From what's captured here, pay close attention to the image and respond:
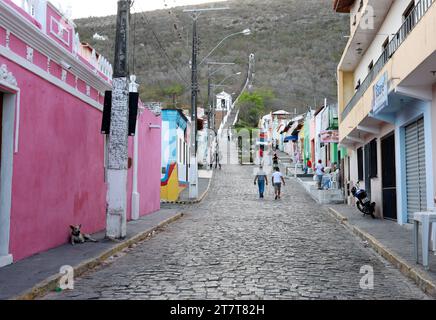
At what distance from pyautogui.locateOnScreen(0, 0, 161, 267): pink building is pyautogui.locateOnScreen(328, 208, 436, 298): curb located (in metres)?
5.50

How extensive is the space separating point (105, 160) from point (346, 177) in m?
13.3

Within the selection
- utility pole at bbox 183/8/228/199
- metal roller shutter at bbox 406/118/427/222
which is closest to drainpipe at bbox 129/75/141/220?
utility pole at bbox 183/8/228/199

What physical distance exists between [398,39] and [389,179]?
14.9 ft

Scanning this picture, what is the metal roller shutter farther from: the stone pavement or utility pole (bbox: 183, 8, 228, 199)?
utility pole (bbox: 183, 8, 228, 199)

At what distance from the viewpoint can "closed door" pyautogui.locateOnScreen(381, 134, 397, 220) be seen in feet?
47.2

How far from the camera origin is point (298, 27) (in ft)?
344

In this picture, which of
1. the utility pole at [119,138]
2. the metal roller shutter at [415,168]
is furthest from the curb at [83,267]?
the metal roller shutter at [415,168]

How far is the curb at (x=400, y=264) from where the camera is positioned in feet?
20.6

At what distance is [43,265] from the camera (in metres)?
7.37

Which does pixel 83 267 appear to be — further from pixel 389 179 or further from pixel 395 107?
pixel 389 179

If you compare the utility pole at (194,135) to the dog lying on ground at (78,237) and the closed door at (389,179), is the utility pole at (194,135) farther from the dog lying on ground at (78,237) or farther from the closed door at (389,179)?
the dog lying on ground at (78,237)

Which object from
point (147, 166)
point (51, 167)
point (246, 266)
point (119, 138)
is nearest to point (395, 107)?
point (119, 138)

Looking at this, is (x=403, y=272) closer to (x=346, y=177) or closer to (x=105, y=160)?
(x=105, y=160)

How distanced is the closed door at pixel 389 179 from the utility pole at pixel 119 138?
757 cm
